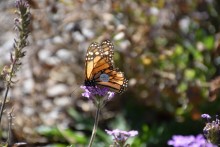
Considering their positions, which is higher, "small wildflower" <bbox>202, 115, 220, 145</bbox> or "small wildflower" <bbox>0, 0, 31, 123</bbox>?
"small wildflower" <bbox>0, 0, 31, 123</bbox>

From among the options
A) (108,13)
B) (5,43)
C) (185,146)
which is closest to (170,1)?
(108,13)

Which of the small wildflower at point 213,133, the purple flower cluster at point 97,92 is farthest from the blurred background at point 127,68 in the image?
the small wildflower at point 213,133

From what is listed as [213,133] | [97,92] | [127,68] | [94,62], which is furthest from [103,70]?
[127,68]

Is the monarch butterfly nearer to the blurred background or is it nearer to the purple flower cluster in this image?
the purple flower cluster

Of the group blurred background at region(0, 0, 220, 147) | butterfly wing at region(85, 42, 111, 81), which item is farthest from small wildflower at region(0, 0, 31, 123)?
blurred background at region(0, 0, 220, 147)

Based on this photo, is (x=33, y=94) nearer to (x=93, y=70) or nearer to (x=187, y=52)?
(x=187, y=52)

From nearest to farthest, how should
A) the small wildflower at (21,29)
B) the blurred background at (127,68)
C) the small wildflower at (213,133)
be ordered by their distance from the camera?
the small wildflower at (213,133) < the small wildflower at (21,29) < the blurred background at (127,68)

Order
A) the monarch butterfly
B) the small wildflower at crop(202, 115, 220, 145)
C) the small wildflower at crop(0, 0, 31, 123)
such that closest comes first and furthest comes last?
1. the small wildflower at crop(202, 115, 220, 145)
2. the small wildflower at crop(0, 0, 31, 123)
3. the monarch butterfly

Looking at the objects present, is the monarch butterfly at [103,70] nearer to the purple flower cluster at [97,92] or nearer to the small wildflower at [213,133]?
the purple flower cluster at [97,92]
